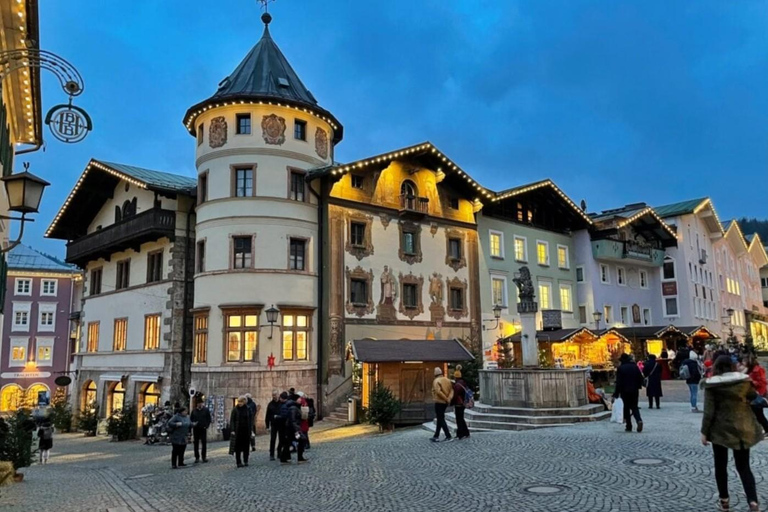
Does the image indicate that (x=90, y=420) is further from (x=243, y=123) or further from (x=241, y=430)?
(x=241, y=430)

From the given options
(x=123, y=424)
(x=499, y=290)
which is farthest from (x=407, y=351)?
(x=123, y=424)

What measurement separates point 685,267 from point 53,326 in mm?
54646

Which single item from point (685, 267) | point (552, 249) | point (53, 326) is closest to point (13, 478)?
point (552, 249)

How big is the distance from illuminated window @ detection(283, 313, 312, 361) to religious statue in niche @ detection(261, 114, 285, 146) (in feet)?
25.2

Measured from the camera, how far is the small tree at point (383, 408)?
2175 cm

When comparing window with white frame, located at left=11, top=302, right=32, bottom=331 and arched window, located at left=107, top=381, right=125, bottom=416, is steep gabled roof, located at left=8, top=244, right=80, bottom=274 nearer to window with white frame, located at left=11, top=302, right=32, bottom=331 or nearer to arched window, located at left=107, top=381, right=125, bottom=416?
window with white frame, located at left=11, top=302, right=32, bottom=331

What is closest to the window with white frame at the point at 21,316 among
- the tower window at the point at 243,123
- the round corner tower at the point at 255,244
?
the round corner tower at the point at 255,244

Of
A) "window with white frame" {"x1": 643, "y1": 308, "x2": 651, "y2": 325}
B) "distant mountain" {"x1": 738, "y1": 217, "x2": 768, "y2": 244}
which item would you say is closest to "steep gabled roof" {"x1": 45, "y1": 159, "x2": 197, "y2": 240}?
"window with white frame" {"x1": 643, "y1": 308, "x2": 651, "y2": 325}

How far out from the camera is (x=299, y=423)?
578 inches

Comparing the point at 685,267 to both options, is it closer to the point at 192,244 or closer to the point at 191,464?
the point at 192,244

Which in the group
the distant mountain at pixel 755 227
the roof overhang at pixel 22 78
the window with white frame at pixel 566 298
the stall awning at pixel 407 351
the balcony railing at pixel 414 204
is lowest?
the stall awning at pixel 407 351

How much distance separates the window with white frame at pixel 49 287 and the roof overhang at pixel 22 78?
46.6 metres

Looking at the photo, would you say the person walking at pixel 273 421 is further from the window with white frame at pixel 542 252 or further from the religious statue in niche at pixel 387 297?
the window with white frame at pixel 542 252

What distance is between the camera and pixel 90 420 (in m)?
33.1
